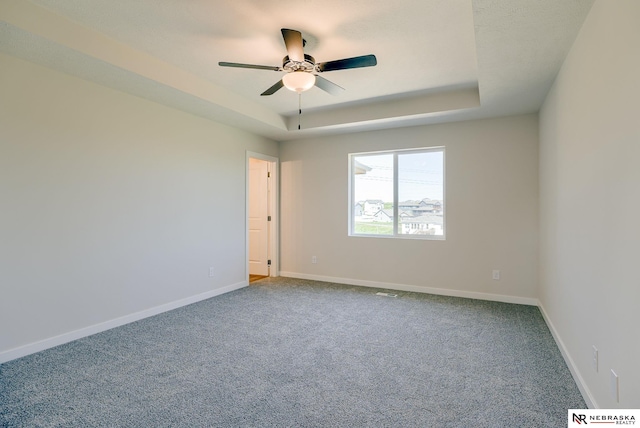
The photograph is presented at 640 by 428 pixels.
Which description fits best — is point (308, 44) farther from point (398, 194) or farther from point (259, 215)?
point (259, 215)

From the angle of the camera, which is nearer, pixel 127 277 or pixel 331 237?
pixel 127 277

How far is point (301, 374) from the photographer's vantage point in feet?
7.78

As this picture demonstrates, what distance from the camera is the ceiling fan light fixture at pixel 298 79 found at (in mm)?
2580

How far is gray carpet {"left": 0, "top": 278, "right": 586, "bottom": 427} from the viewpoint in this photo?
190 centimetres

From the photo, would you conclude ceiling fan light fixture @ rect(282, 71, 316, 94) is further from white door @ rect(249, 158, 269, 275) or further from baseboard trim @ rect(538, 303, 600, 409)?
white door @ rect(249, 158, 269, 275)

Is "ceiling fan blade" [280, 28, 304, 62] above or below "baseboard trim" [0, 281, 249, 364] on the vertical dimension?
above

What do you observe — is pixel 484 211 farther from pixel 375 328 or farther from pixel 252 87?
pixel 252 87

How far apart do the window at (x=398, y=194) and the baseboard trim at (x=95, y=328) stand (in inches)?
99.8

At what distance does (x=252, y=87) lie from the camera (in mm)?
3768

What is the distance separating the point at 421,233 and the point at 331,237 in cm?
144

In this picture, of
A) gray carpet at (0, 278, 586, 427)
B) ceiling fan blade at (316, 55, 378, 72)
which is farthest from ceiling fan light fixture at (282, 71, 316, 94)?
gray carpet at (0, 278, 586, 427)

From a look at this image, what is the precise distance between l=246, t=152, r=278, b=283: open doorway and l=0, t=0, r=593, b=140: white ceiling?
6.11ft

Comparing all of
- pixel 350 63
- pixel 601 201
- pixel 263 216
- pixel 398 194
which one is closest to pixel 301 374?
pixel 601 201

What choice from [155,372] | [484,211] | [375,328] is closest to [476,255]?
[484,211]
